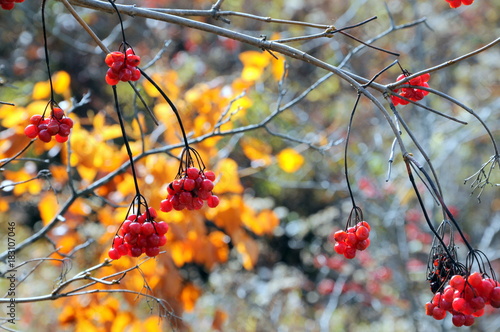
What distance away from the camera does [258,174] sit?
15.6 feet

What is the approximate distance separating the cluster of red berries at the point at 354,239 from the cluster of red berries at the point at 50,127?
66cm

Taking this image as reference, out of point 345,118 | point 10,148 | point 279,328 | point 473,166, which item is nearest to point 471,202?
point 473,166

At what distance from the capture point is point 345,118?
5.55 m

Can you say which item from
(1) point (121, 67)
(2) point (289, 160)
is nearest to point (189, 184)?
(1) point (121, 67)

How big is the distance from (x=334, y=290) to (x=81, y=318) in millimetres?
2693

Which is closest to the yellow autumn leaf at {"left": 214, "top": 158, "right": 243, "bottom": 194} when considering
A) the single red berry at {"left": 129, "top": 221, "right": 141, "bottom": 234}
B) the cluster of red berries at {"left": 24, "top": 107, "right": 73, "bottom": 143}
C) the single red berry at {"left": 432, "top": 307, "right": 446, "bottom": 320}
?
the cluster of red berries at {"left": 24, "top": 107, "right": 73, "bottom": 143}

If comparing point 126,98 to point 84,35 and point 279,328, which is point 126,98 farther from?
point 279,328

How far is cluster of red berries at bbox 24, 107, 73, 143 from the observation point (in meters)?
1.25

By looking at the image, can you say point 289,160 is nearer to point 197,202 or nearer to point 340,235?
point 340,235

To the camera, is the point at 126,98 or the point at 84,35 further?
the point at 84,35

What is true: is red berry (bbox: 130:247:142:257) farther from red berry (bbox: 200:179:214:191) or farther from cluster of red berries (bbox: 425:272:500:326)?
cluster of red berries (bbox: 425:272:500:326)

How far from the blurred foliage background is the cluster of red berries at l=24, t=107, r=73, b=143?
1079mm

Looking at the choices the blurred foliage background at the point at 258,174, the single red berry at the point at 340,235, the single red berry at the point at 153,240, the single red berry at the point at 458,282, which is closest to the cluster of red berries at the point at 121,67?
the single red berry at the point at 153,240

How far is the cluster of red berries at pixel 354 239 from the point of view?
1225 millimetres
